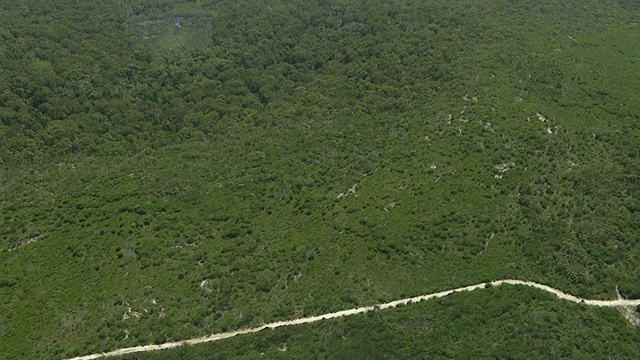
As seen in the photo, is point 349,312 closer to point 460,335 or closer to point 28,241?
point 460,335

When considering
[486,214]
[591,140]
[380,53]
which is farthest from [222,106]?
[591,140]

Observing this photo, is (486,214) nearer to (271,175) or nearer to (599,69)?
(271,175)

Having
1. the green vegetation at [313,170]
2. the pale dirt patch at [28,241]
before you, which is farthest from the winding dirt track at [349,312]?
the pale dirt patch at [28,241]

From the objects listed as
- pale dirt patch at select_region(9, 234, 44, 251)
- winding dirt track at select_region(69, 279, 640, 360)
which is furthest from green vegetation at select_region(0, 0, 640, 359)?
winding dirt track at select_region(69, 279, 640, 360)

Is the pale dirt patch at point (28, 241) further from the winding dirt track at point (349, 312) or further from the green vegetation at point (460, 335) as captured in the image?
the green vegetation at point (460, 335)

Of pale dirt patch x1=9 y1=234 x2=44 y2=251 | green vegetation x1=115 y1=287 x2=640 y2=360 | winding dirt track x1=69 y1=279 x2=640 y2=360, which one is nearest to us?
green vegetation x1=115 y1=287 x2=640 y2=360

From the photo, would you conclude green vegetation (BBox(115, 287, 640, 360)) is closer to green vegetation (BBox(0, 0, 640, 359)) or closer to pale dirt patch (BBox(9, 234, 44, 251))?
green vegetation (BBox(0, 0, 640, 359))

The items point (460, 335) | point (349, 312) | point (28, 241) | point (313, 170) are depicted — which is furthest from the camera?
point (313, 170)

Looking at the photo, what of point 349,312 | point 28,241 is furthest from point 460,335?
→ point 28,241
